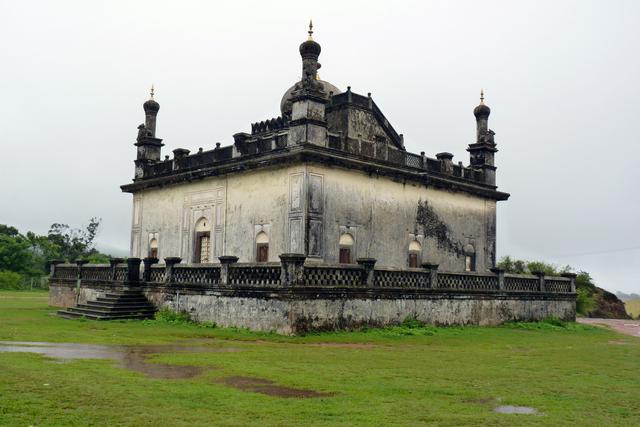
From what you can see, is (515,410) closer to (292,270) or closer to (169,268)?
(292,270)

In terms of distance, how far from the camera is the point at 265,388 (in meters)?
9.13

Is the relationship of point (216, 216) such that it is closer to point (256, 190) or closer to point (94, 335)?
point (256, 190)

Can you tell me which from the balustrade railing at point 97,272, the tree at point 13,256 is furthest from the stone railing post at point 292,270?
the tree at point 13,256

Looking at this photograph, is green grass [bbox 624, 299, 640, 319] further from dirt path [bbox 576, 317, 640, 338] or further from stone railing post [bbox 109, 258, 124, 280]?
stone railing post [bbox 109, 258, 124, 280]

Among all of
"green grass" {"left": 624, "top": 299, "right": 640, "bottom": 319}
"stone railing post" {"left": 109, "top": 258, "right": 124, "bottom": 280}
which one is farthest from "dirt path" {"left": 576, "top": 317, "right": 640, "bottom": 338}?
"stone railing post" {"left": 109, "top": 258, "right": 124, "bottom": 280}

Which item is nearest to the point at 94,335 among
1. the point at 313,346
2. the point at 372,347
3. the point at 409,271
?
the point at 313,346

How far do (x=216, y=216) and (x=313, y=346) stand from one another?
12.6m

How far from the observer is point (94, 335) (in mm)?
16031

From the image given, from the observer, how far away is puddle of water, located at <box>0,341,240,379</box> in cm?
1045

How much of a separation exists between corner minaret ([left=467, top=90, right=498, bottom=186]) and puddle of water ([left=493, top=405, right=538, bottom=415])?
895 inches

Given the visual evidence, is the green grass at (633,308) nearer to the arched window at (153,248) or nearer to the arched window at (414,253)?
the arched window at (414,253)

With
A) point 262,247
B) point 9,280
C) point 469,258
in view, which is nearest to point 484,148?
point 469,258

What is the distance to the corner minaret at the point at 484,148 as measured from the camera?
99.1 feet

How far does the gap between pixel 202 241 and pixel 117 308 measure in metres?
6.77
